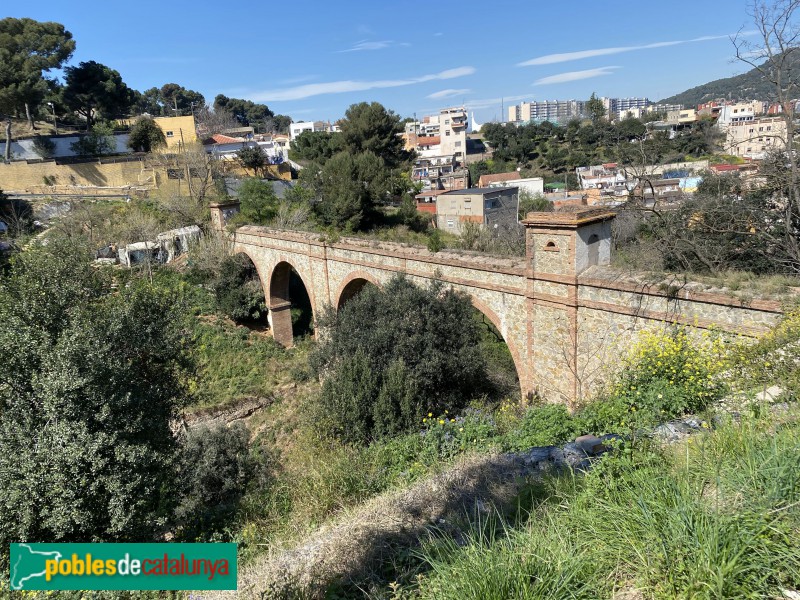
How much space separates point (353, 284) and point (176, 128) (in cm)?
3694

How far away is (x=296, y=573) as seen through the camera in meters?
3.47

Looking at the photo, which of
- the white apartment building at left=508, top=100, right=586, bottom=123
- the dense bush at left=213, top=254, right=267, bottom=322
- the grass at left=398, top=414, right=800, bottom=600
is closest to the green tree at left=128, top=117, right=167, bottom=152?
the dense bush at left=213, top=254, right=267, bottom=322

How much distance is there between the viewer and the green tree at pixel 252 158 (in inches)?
1596

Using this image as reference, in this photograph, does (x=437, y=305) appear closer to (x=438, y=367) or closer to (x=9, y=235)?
(x=438, y=367)

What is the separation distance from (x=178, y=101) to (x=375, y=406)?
83.1m

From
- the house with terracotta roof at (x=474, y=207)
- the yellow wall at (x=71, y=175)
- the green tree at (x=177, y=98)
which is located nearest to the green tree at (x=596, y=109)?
the house with terracotta roof at (x=474, y=207)

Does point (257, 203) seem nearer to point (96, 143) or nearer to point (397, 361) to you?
point (397, 361)

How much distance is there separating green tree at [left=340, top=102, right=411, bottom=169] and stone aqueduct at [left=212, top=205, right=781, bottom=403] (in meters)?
26.5

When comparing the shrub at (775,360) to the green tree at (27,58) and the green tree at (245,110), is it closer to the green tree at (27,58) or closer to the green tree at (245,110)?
the green tree at (27,58)

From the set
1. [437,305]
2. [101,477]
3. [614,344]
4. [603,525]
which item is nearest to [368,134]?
[437,305]

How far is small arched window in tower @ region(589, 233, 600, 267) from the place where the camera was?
8.75m

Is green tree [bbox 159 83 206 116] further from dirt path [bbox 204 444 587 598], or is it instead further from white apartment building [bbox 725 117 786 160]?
dirt path [bbox 204 444 587 598]

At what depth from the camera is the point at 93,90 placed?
42.4 meters

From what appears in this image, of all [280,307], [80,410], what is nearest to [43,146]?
[280,307]
